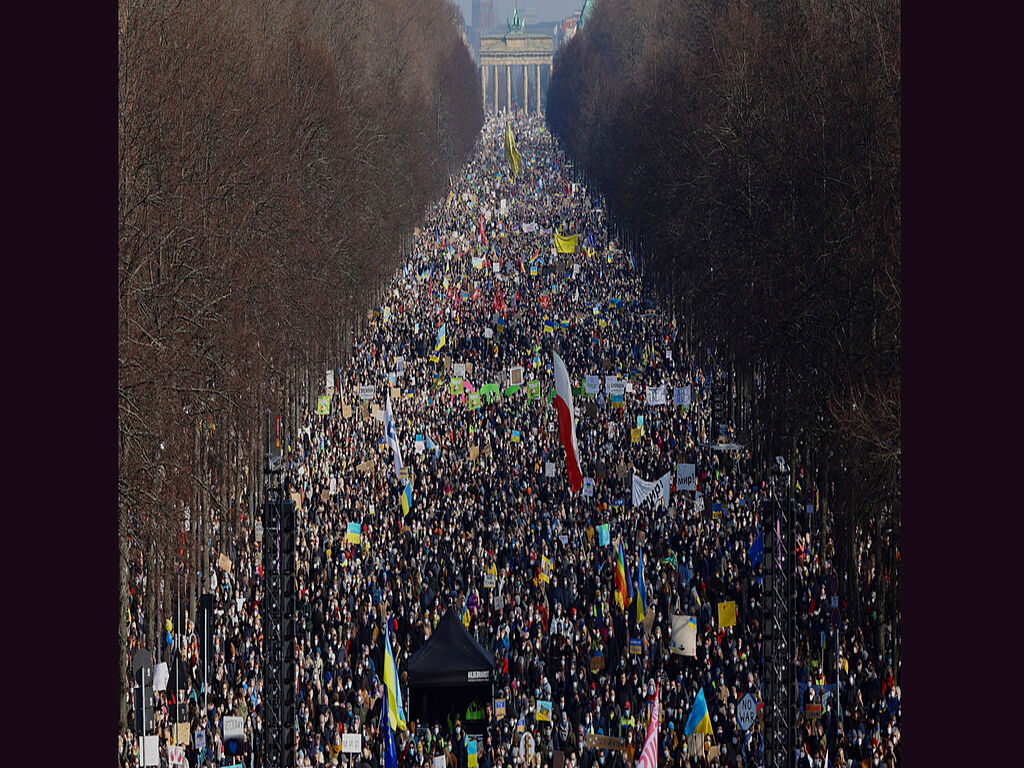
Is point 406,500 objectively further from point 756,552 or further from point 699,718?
point 699,718

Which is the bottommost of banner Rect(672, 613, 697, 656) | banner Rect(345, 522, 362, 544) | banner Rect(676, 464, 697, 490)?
banner Rect(672, 613, 697, 656)

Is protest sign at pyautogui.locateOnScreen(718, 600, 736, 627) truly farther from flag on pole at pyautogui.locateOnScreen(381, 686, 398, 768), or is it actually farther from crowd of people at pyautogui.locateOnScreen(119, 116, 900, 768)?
flag on pole at pyautogui.locateOnScreen(381, 686, 398, 768)

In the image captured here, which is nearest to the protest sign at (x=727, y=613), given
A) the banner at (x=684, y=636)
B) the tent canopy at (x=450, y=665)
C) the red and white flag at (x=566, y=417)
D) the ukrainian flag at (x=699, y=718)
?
the banner at (x=684, y=636)

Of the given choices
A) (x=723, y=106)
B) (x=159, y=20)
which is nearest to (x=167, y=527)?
(x=159, y=20)

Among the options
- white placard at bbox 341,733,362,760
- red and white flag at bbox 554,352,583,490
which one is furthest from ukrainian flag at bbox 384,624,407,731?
red and white flag at bbox 554,352,583,490

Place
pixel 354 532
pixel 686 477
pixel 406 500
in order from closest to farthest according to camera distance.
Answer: pixel 354 532 < pixel 686 477 < pixel 406 500

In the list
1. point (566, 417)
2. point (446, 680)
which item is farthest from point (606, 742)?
point (566, 417)
